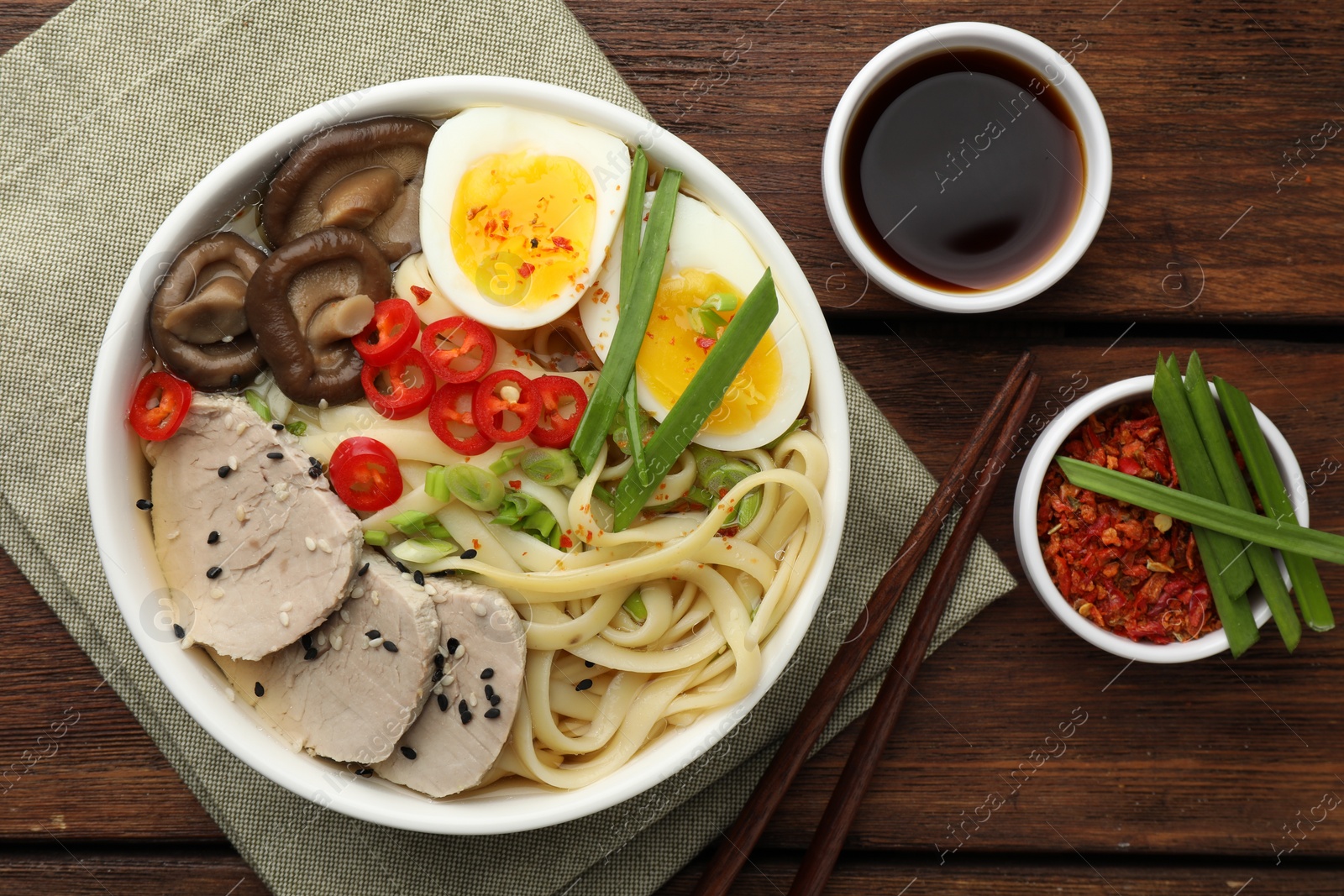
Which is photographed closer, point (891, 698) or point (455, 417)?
point (455, 417)

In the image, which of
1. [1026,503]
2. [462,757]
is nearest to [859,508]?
[1026,503]

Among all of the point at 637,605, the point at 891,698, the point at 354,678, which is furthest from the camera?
the point at 891,698

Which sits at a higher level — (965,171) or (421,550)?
(421,550)

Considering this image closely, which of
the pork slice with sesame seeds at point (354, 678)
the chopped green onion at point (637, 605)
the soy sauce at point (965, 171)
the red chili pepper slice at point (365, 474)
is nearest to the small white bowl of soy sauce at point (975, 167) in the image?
the soy sauce at point (965, 171)

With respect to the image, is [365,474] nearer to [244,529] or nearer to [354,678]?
[244,529]

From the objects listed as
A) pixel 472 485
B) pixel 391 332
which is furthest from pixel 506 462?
pixel 391 332

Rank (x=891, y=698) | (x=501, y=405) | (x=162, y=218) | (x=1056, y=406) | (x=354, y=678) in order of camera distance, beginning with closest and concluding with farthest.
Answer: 1. (x=501, y=405)
2. (x=354, y=678)
3. (x=162, y=218)
4. (x=891, y=698)
5. (x=1056, y=406)
